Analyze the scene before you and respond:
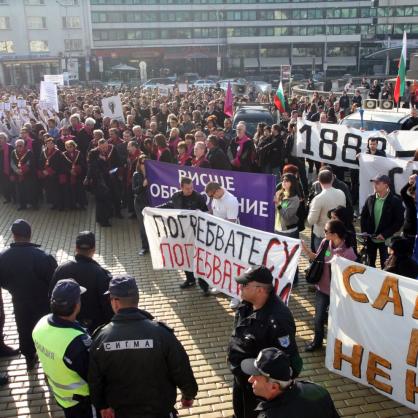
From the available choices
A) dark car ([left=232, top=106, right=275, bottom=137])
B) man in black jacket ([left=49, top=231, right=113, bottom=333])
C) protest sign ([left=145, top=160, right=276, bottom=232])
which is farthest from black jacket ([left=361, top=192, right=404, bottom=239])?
dark car ([left=232, top=106, right=275, bottom=137])

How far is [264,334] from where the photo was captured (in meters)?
3.75

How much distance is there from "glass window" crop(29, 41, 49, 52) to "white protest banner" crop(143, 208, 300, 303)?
224 feet

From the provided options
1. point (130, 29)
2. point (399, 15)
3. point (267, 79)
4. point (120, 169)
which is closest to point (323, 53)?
point (399, 15)

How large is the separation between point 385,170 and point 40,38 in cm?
6893

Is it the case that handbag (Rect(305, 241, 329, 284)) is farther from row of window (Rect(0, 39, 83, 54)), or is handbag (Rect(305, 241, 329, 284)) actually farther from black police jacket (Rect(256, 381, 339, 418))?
row of window (Rect(0, 39, 83, 54))

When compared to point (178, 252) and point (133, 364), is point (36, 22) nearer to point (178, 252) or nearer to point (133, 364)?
point (178, 252)

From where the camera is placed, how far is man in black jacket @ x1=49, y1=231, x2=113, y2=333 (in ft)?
15.3

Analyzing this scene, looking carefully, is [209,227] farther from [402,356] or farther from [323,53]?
[323,53]

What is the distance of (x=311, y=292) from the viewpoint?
24.6 feet

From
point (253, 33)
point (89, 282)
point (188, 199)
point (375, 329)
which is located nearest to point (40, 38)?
point (253, 33)

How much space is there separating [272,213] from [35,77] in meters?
62.3

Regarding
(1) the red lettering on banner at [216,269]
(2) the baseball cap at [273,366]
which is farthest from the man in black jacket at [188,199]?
(2) the baseball cap at [273,366]

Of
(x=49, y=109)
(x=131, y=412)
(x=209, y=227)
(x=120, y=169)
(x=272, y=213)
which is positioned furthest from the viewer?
(x=49, y=109)

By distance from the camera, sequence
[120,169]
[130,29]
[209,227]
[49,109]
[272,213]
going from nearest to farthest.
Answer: [209,227] < [272,213] < [120,169] < [49,109] < [130,29]
